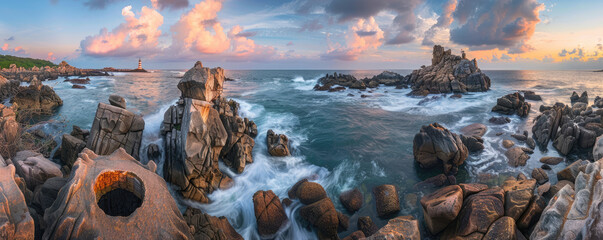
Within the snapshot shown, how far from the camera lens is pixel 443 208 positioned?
7.63 meters

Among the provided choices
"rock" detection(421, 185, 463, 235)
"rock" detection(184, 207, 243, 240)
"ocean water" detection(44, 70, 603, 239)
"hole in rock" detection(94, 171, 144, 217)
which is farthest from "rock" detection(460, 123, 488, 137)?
"hole in rock" detection(94, 171, 144, 217)

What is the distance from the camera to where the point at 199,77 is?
1291 centimetres

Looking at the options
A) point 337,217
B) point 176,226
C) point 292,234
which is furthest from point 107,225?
point 337,217

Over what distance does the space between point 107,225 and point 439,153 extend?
45.6ft

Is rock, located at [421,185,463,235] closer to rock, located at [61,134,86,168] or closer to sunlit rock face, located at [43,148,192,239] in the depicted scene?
sunlit rock face, located at [43,148,192,239]

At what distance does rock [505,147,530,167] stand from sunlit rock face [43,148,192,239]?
16.8 metres

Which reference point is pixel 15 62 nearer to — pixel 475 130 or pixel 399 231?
pixel 399 231

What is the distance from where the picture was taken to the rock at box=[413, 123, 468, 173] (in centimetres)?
1266

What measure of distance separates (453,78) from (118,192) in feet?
168

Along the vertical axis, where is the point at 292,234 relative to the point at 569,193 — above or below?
below

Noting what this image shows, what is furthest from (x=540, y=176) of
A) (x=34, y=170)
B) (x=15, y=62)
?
(x=15, y=62)

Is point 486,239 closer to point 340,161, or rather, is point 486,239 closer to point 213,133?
point 340,161

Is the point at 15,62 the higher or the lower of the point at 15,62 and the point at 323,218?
the higher

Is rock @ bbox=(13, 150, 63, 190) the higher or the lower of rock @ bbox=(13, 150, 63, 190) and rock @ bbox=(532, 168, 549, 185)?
the higher
